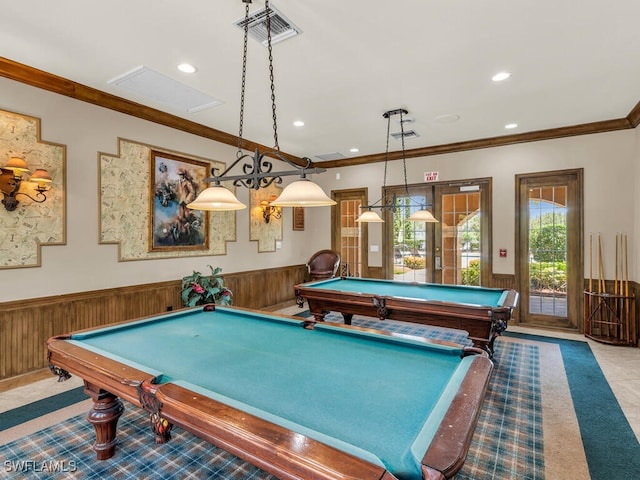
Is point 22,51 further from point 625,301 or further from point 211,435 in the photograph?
point 625,301

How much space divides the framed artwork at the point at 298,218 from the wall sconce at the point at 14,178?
4135 millimetres

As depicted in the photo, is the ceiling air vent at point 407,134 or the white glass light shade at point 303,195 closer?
the white glass light shade at point 303,195

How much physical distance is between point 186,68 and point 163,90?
1.99 ft

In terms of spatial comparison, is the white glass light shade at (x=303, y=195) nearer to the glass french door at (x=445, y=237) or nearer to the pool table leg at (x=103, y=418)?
the pool table leg at (x=103, y=418)

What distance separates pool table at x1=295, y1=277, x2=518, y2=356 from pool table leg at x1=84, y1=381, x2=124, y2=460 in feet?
7.07

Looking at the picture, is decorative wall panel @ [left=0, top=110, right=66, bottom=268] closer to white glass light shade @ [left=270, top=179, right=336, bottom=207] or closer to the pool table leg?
the pool table leg

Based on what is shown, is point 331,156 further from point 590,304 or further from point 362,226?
point 590,304

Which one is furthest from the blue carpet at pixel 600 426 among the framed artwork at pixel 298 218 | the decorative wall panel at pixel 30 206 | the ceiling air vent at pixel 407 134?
the framed artwork at pixel 298 218

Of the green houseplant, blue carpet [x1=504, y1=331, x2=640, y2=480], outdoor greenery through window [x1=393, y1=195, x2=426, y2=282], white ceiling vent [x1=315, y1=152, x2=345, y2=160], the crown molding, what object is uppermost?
white ceiling vent [x1=315, y1=152, x2=345, y2=160]

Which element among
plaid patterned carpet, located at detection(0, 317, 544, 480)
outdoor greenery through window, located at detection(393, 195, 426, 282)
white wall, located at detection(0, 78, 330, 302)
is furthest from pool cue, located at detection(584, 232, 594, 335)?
white wall, located at detection(0, 78, 330, 302)

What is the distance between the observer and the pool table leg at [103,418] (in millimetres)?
1963

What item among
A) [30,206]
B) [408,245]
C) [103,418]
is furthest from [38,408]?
[408,245]

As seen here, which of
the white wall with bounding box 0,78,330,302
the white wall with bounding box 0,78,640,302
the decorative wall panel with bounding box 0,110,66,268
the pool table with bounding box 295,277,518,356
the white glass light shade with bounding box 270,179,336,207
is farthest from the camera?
the white wall with bounding box 0,78,640,302

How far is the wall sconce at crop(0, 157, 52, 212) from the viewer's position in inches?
113
